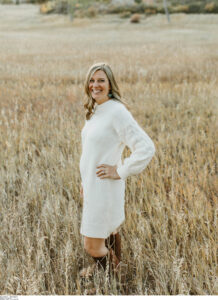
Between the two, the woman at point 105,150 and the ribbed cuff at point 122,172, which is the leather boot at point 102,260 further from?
the ribbed cuff at point 122,172

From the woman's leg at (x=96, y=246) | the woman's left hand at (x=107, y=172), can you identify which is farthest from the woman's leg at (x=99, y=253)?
the woman's left hand at (x=107, y=172)

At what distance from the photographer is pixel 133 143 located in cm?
106

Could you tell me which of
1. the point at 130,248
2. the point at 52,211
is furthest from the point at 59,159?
the point at 130,248

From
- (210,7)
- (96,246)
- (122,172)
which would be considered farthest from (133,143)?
(210,7)

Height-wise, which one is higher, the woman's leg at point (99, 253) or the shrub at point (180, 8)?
the shrub at point (180, 8)

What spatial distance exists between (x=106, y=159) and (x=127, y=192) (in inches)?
33.8

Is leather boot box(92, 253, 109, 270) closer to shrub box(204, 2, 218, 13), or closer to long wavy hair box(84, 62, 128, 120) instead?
long wavy hair box(84, 62, 128, 120)

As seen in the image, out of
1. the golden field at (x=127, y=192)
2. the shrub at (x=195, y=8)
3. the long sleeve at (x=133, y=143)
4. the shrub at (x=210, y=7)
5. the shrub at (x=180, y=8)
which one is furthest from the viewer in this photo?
the shrub at (x=180, y=8)

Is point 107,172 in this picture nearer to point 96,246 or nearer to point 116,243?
point 96,246

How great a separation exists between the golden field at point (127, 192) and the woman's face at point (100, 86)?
2.02 feet

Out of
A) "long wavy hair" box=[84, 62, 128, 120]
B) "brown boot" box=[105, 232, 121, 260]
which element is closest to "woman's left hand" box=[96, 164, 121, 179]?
"long wavy hair" box=[84, 62, 128, 120]

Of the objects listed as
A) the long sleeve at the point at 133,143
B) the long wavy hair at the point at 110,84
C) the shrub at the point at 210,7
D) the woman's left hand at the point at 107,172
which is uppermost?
the shrub at the point at 210,7

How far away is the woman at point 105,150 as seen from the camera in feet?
3.51

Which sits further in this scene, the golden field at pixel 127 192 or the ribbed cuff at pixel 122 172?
the golden field at pixel 127 192
